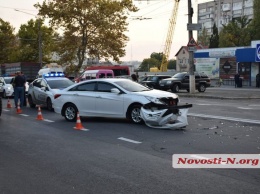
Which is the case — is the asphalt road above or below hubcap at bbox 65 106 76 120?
below

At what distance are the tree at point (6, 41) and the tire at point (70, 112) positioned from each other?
5545 centimetres

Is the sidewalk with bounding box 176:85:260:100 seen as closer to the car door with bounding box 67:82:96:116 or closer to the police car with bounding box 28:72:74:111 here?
the police car with bounding box 28:72:74:111

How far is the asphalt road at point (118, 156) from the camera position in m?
5.63

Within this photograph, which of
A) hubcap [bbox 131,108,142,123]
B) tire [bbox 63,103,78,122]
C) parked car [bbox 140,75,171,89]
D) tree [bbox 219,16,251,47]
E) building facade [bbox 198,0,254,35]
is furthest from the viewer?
building facade [bbox 198,0,254,35]

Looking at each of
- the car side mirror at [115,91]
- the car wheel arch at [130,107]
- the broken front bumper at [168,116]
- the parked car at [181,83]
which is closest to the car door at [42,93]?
the car side mirror at [115,91]

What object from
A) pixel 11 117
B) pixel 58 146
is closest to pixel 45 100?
pixel 11 117

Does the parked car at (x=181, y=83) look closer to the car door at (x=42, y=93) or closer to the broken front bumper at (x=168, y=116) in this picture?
the car door at (x=42, y=93)

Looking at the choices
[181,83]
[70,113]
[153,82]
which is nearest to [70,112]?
[70,113]

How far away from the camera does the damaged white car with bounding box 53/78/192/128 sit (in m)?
11.0

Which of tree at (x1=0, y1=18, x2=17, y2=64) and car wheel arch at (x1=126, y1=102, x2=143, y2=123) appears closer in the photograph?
car wheel arch at (x1=126, y1=102, x2=143, y2=123)

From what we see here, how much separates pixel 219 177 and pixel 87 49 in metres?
39.7

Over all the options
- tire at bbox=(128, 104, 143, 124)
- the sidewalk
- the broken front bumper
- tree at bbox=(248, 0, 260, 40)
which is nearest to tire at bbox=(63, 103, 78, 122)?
tire at bbox=(128, 104, 143, 124)

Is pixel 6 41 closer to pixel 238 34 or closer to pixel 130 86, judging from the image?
pixel 238 34

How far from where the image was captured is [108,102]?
490 inches
